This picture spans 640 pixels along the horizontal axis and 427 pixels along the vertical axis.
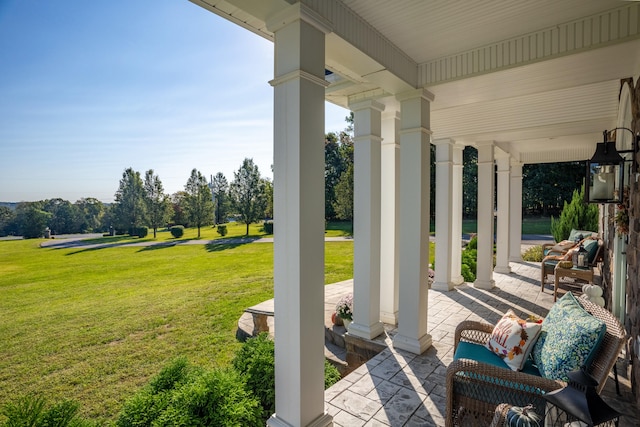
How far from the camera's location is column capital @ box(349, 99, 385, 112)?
3670 mm

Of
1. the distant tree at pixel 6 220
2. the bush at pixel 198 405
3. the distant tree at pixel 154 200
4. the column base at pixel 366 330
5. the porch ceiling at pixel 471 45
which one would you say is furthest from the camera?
the distant tree at pixel 154 200

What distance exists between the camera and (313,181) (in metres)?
1.98

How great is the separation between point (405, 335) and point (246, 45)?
366 cm

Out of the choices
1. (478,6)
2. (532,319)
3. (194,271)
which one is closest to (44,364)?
(194,271)

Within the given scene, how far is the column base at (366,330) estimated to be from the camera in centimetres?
383

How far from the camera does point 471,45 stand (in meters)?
2.78

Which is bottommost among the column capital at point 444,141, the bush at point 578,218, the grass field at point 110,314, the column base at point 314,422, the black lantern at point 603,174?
the grass field at point 110,314

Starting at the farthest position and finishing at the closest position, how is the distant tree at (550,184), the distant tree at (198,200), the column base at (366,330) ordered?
the distant tree at (198,200) < the distant tree at (550,184) < the column base at (366,330)

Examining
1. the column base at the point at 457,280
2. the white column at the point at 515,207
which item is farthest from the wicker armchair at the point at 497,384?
the white column at the point at 515,207

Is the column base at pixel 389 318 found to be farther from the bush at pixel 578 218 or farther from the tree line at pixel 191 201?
the tree line at pixel 191 201

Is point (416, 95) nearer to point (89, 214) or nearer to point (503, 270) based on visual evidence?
point (503, 270)

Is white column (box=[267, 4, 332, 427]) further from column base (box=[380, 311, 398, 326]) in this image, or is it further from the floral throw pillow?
column base (box=[380, 311, 398, 326])

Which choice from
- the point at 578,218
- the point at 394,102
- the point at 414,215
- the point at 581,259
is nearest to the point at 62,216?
the point at 394,102

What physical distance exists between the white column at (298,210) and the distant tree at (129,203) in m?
20.5
